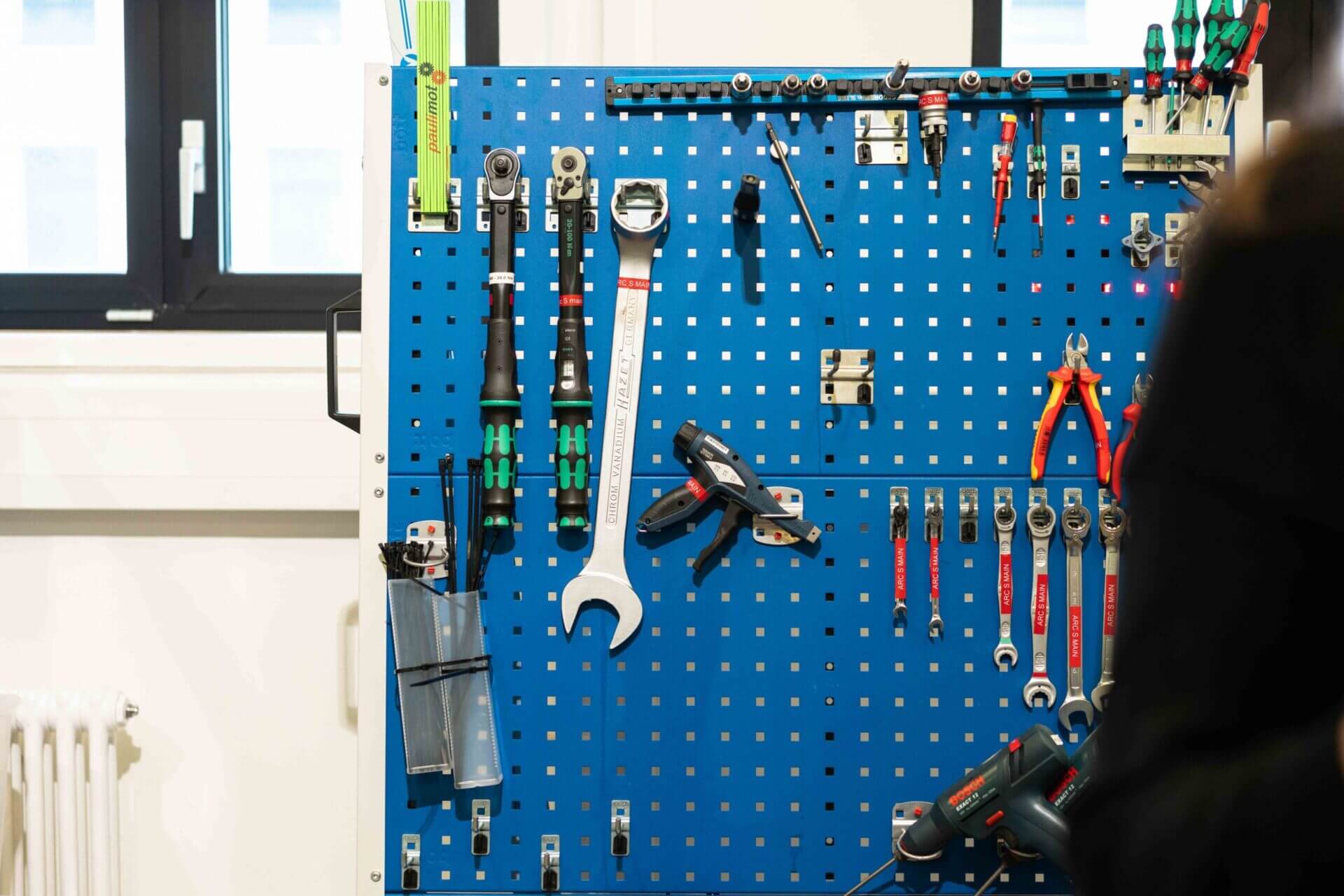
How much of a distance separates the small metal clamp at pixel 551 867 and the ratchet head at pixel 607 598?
0.29m

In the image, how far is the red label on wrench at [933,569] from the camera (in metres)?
1.48

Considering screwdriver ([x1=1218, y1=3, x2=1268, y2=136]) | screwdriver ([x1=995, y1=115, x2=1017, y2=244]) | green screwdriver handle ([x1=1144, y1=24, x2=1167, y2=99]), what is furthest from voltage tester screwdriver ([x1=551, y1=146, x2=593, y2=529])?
screwdriver ([x1=1218, y1=3, x2=1268, y2=136])

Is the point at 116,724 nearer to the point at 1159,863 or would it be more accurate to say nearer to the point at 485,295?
the point at 485,295

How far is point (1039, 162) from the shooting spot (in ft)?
4.86

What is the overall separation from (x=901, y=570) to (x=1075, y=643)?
265mm

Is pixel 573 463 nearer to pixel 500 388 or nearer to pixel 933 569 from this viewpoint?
pixel 500 388

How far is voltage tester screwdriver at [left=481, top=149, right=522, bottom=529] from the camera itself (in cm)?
145

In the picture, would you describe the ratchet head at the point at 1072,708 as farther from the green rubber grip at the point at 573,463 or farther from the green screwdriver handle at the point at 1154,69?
the green screwdriver handle at the point at 1154,69

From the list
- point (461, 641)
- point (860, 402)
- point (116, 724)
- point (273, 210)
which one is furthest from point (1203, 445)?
point (273, 210)

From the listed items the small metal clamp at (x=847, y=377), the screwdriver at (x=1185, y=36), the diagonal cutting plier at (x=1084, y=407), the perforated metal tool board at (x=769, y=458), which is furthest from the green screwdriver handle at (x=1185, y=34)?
the small metal clamp at (x=847, y=377)

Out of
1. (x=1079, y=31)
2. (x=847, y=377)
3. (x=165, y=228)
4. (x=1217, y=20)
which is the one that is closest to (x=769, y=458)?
(x=847, y=377)

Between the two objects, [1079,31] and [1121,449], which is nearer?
[1121,449]

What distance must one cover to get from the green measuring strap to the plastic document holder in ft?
1.82

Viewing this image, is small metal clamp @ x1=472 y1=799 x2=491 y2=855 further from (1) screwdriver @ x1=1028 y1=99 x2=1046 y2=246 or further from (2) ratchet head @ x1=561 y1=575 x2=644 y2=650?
(1) screwdriver @ x1=1028 y1=99 x2=1046 y2=246
